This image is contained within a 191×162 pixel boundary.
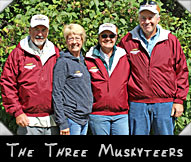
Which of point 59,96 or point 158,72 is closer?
point 59,96

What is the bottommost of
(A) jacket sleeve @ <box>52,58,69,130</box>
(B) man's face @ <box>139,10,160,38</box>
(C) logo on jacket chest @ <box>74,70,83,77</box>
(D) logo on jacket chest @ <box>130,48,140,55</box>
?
(A) jacket sleeve @ <box>52,58,69,130</box>

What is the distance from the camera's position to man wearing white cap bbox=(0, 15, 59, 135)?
3.96 meters

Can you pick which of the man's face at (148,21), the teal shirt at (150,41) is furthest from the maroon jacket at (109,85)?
the man's face at (148,21)

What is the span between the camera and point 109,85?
400cm

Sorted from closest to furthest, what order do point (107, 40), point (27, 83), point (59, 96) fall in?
point (59, 96)
point (27, 83)
point (107, 40)

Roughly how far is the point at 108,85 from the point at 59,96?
61 centimetres

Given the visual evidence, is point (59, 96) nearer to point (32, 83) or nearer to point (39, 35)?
point (32, 83)

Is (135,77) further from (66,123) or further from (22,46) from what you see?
(22,46)

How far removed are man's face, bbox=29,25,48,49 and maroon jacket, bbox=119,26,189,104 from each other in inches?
43.1

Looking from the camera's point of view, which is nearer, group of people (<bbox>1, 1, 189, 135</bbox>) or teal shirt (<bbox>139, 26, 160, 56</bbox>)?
group of people (<bbox>1, 1, 189, 135</bbox>)

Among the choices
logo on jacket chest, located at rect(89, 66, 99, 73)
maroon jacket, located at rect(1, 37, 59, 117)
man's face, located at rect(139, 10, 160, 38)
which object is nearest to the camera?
maroon jacket, located at rect(1, 37, 59, 117)

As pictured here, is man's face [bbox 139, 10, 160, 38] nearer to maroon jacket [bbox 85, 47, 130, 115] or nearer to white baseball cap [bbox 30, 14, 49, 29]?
maroon jacket [bbox 85, 47, 130, 115]

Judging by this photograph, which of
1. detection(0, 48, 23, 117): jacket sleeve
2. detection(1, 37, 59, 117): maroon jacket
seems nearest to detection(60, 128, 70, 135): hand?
detection(1, 37, 59, 117): maroon jacket

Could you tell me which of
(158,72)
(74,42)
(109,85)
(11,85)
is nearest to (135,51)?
(158,72)
